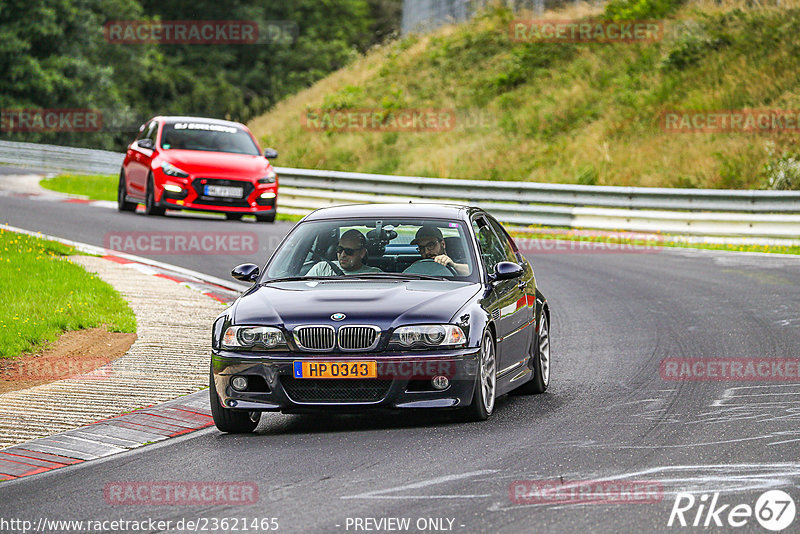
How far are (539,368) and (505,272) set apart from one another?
3.49 feet

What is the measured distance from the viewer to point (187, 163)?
75.7 feet

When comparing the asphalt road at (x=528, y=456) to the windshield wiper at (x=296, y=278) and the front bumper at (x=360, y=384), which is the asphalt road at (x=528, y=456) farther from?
the windshield wiper at (x=296, y=278)

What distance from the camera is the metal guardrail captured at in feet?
74.2

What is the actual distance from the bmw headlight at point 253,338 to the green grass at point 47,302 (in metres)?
3.21

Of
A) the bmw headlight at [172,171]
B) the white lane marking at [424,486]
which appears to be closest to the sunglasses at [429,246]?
the white lane marking at [424,486]

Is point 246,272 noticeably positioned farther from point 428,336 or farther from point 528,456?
point 528,456

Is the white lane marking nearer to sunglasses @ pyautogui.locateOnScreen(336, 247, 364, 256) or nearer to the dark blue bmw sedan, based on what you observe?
the dark blue bmw sedan

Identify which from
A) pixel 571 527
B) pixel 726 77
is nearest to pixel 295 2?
pixel 726 77

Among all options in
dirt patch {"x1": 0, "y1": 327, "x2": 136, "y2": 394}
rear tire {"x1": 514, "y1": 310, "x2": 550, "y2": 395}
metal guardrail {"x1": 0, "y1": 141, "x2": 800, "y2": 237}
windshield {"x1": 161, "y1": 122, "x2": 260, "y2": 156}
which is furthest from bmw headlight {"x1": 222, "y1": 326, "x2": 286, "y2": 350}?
windshield {"x1": 161, "y1": 122, "x2": 260, "y2": 156}

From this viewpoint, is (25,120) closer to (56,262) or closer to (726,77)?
(726,77)

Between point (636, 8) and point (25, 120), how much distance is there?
25.1 meters

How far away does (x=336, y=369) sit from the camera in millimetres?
8062

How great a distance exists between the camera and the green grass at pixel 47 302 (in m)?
11.3

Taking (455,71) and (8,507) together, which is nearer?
(8,507)
